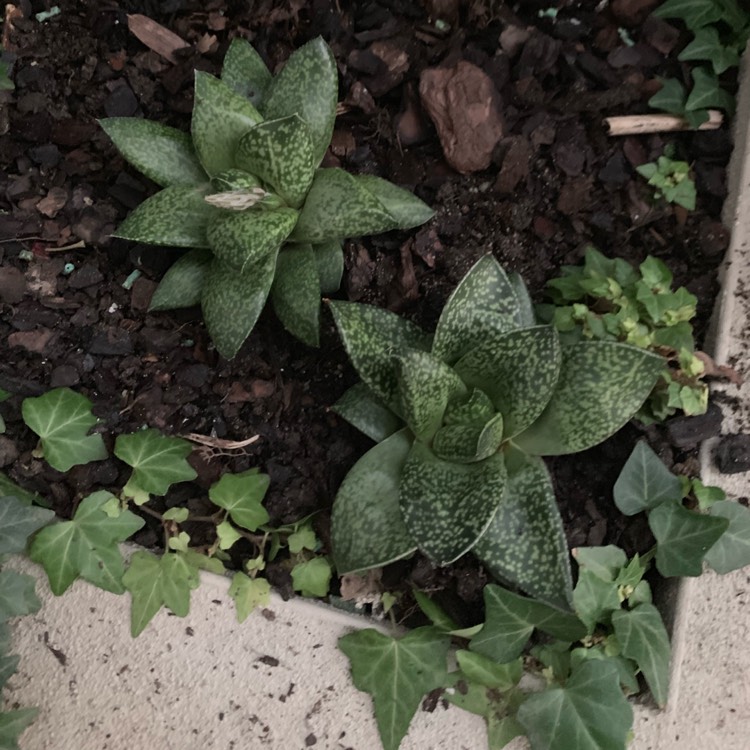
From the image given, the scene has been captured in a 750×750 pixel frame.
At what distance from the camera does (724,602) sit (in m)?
1.26

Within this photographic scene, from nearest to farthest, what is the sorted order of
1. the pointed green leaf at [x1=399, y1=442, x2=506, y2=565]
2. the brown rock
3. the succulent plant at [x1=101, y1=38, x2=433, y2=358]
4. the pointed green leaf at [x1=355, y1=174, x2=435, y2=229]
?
the pointed green leaf at [x1=399, y1=442, x2=506, y2=565], the succulent plant at [x1=101, y1=38, x2=433, y2=358], the pointed green leaf at [x1=355, y1=174, x2=435, y2=229], the brown rock

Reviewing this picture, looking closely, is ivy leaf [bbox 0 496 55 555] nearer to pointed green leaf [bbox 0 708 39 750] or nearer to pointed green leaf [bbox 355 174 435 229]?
pointed green leaf [bbox 0 708 39 750]

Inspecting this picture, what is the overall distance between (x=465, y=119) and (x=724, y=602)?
38.9 inches

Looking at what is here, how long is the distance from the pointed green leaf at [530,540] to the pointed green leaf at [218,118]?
2.36 feet

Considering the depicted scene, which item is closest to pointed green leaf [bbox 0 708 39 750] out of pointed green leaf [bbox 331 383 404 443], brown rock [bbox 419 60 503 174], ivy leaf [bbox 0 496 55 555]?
ivy leaf [bbox 0 496 55 555]

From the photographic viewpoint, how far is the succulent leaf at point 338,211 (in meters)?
1.15

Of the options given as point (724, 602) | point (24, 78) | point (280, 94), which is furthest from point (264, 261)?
point (724, 602)

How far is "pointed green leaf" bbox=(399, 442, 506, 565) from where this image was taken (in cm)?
106

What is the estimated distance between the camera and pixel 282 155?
1162 mm

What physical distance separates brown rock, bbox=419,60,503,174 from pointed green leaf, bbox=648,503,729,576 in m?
0.72

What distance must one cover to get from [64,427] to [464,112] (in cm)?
95

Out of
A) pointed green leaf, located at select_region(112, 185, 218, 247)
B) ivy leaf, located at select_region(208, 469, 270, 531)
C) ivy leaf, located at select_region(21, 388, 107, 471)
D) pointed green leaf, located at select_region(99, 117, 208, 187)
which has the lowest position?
ivy leaf, located at select_region(208, 469, 270, 531)

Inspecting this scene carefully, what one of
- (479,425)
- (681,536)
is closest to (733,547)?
(681,536)

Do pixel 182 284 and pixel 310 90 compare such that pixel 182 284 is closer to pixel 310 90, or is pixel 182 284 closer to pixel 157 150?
pixel 157 150
